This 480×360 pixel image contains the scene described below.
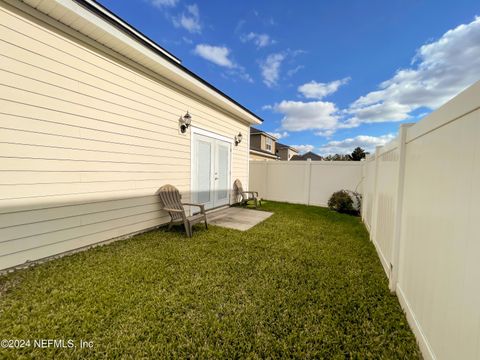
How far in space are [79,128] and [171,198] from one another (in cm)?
227

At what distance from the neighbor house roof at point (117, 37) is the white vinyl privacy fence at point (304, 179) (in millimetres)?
4913

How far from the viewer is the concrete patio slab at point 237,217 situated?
5309mm

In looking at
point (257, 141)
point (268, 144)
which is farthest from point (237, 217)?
point (268, 144)

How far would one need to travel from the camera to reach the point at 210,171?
6.49 metres

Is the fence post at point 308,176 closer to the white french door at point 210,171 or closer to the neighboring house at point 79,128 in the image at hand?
the white french door at point 210,171

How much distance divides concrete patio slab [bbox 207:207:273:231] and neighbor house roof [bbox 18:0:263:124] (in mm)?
3589

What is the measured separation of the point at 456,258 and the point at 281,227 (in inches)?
160

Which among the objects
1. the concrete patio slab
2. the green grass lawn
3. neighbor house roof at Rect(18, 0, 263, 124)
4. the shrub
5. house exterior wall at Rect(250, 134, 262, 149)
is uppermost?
house exterior wall at Rect(250, 134, 262, 149)

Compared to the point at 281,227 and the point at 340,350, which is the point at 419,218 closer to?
the point at 340,350

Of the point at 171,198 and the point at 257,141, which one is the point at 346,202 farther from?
the point at 257,141

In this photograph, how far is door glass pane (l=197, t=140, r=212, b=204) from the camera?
601 centimetres

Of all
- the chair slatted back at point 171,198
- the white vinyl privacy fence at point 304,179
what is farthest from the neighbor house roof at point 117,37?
the white vinyl privacy fence at point 304,179

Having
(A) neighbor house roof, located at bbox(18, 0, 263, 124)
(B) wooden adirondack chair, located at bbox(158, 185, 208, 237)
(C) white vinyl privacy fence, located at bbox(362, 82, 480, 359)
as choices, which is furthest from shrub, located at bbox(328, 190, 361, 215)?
(A) neighbor house roof, located at bbox(18, 0, 263, 124)

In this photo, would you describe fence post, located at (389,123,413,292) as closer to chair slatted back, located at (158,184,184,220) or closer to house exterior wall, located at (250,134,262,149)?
chair slatted back, located at (158,184,184,220)
